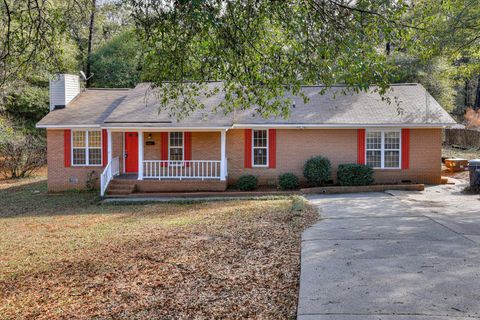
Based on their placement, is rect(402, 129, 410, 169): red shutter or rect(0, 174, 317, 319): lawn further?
rect(402, 129, 410, 169): red shutter

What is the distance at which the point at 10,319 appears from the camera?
578 centimetres

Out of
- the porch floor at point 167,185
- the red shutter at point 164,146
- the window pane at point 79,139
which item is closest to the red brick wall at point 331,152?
the porch floor at point 167,185

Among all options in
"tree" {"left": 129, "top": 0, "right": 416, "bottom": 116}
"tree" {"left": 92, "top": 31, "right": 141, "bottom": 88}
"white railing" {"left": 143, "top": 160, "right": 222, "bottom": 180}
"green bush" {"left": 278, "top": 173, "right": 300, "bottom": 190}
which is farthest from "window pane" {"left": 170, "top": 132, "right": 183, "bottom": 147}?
"tree" {"left": 92, "top": 31, "right": 141, "bottom": 88}

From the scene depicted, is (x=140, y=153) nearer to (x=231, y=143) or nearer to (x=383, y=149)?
(x=231, y=143)

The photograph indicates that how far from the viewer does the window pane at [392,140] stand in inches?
750

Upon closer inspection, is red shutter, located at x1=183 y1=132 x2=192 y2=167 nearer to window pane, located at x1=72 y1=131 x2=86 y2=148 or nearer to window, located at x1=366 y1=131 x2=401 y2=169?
window pane, located at x1=72 y1=131 x2=86 y2=148

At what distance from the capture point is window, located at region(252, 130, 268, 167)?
19.4 m

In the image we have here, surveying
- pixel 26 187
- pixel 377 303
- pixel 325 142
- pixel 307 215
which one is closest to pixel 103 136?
pixel 26 187

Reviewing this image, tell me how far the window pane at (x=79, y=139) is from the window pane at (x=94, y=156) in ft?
1.50

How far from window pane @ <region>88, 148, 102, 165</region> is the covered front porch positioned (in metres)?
0.59

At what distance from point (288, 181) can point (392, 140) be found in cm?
484

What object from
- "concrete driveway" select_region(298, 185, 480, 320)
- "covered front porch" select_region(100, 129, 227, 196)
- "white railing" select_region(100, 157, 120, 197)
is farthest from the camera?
"covered front porch" select_region(100, 129, 227, 196)

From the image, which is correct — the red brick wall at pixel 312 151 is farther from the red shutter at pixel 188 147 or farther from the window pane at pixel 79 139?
the window pane at pixel 79 139

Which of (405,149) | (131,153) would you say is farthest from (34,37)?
(405,149)
